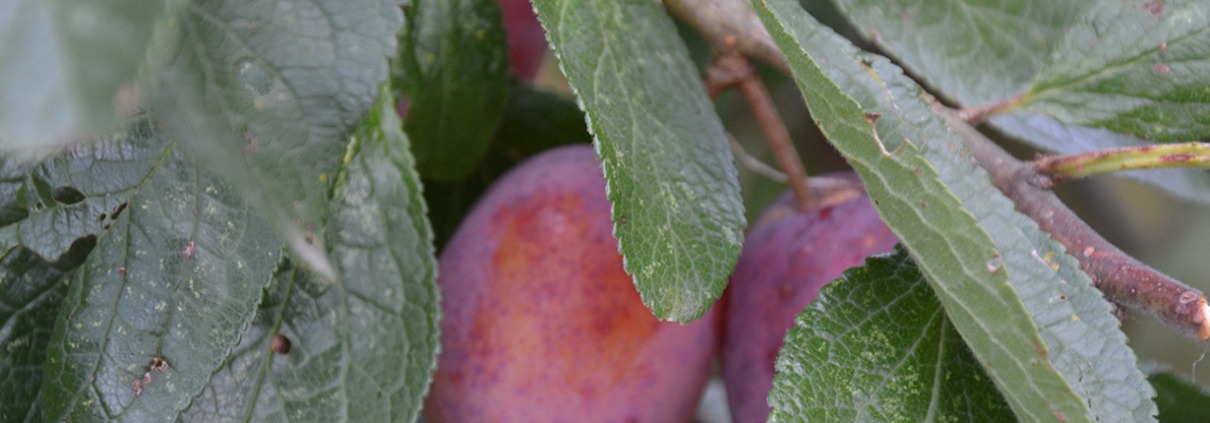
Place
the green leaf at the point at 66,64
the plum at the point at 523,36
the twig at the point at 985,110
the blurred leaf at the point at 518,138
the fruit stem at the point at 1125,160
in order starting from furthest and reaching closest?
the plum at the point at 523,36
the blurred leaf at the point at 518,138
the twig at the point at 985,110
the fruit stem at the point at 1125,160
the green leaf at the point at 66,64

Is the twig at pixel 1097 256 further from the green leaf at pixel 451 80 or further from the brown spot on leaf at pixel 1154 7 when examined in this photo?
the green leaf at pixel 451 80

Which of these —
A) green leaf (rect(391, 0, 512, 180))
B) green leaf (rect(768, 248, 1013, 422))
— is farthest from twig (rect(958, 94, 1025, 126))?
green leaf (rect(391, 0, 512, 180))

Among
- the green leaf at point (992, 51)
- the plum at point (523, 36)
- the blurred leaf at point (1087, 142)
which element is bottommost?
the plum at point (523, 36)

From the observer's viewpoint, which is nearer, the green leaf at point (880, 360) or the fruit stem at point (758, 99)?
the green leaf at point (880, 360)

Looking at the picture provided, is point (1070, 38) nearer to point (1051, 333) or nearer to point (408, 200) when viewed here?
point (1051, 333)

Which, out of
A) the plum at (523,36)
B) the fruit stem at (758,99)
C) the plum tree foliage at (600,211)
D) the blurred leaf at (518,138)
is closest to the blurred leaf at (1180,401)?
the plum tree foliage at (600,211)

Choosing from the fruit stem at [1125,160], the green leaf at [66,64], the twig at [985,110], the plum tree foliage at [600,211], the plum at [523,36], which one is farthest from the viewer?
the plum at [523,36]

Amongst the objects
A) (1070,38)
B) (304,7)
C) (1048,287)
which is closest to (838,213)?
(1070,38)

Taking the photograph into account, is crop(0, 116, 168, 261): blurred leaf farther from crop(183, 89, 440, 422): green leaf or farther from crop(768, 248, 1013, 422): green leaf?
crop(768, 248, 1013, 422): green leaf
